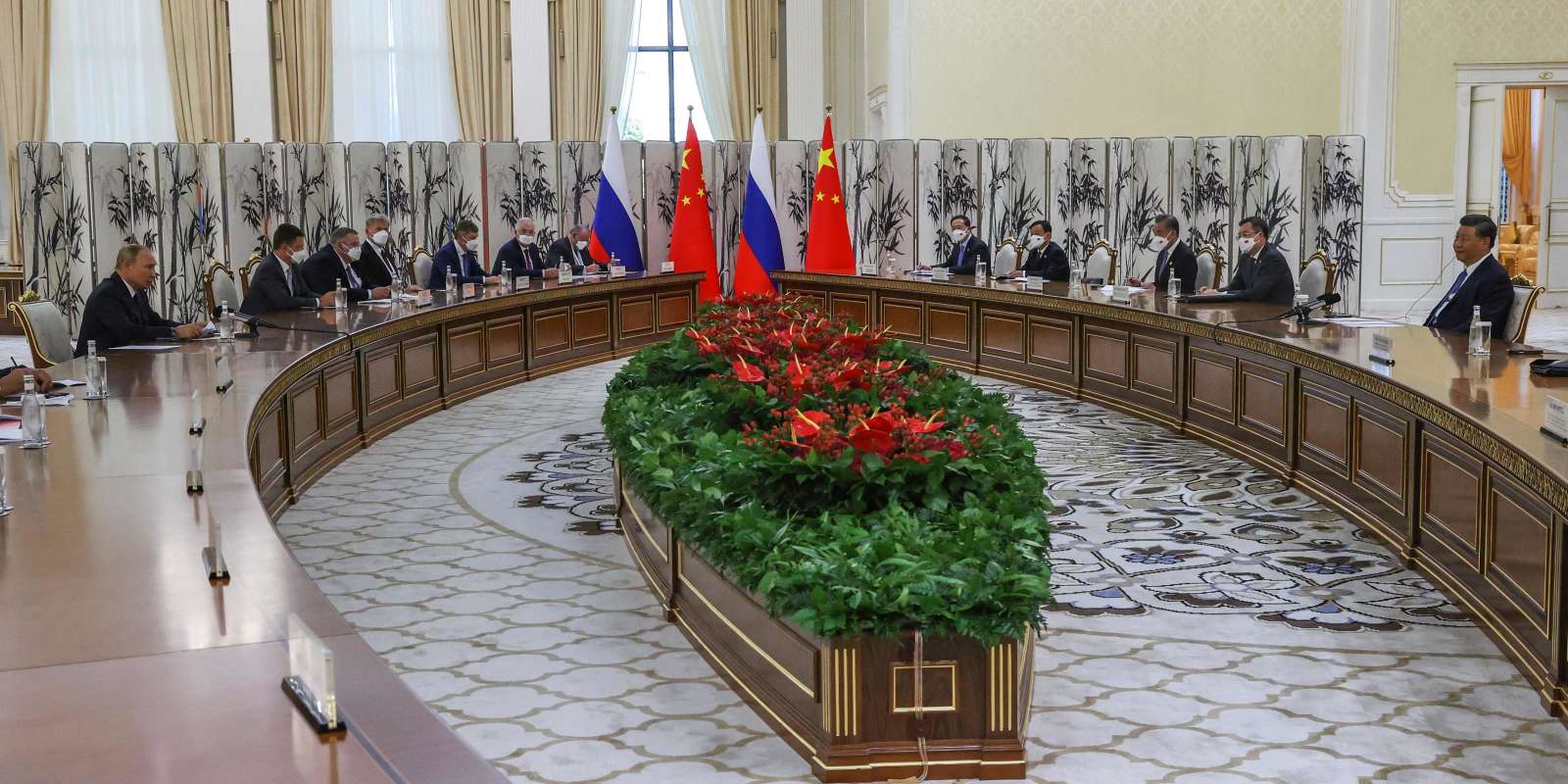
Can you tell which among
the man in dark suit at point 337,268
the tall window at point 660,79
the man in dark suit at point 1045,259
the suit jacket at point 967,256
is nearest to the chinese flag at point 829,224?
the suit jacket at point 967,256

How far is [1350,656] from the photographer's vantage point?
4.30 meters

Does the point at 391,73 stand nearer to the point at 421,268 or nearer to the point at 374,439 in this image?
the point at 421,268

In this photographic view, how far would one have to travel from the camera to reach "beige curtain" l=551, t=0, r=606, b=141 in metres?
16.1

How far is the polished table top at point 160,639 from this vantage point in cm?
194

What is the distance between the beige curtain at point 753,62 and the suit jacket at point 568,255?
5.12m

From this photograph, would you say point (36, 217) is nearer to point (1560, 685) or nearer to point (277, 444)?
point (277, 444)

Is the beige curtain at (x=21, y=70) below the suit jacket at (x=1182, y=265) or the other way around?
the other way around

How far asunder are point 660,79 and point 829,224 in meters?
5.34

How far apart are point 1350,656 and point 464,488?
4.13 meters

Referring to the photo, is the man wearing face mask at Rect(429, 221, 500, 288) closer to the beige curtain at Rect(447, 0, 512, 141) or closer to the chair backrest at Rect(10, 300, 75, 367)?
the chair backrest at Rect(10, 300, 75, 367)

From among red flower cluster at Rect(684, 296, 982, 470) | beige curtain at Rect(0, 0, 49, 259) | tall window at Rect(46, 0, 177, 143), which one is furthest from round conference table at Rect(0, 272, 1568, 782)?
beige curtain at Rect(0, 0, 49, 259)

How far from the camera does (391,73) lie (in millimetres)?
15977

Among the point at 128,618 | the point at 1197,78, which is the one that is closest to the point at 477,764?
the point at 128,618

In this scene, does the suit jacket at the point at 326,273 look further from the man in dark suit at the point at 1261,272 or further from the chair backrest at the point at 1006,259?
the man in dark suit at the point at 1261,272
